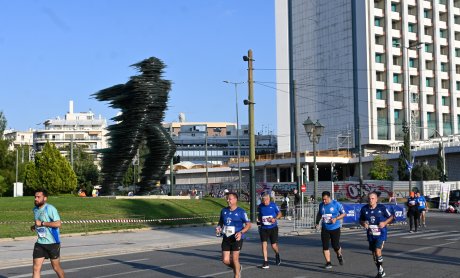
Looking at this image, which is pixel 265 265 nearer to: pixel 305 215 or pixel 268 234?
pixel 268 234

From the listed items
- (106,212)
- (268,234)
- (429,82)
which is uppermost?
(429,82)

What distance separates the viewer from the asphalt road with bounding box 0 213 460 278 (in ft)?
45.6

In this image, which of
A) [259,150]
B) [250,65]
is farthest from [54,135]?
[250,65]

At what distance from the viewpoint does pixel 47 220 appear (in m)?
11.0

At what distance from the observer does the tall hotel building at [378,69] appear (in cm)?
9181

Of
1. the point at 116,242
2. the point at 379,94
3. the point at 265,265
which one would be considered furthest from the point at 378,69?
the point at 265,265

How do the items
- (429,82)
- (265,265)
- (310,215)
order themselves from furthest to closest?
(429,82) < (310,215) < (265,265)

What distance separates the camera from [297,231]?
28516mm

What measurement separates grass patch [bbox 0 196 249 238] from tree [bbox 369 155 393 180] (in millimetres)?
41884

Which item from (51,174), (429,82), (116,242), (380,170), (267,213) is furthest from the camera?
(429,82)

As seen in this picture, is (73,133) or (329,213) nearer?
(329,213)

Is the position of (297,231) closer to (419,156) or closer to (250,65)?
(250,65)

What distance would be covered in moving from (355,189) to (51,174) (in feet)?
88.3

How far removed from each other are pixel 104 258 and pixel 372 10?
80734mm
